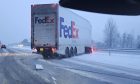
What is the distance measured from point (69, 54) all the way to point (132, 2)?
29.4 metres

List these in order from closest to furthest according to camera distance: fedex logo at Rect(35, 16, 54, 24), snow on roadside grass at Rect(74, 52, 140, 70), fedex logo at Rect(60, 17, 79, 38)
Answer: snow on roadside grass at Rect(74, 52, 140, 70), fedex logo at Rect(35, 16, 54, 24), fedex logo at Rect(60, 17, 79, 38)

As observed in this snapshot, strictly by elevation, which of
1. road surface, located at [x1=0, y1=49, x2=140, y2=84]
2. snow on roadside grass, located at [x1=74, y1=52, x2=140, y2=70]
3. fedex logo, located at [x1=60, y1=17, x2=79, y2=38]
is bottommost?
snow on roadside grass, located at [x1=74, y1=52, x2=140, y2=70]

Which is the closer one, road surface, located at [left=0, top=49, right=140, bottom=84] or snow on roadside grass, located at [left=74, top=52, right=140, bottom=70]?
road surface, located at [left=0, top=49, right=140, bottom=84]

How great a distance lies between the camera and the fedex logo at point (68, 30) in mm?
28761

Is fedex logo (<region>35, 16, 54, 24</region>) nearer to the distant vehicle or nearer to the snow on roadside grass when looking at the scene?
the distant vehicle

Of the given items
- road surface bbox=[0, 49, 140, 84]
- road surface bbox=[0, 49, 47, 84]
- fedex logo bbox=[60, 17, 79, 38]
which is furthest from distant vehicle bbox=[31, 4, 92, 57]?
road surface bbox=[0, 49, 47, 84]

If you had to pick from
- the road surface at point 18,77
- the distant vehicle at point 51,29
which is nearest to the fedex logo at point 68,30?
the distant vehicle at point 51,29

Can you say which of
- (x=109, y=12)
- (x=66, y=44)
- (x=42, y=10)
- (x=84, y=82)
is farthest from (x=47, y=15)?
(x=109, y=12)

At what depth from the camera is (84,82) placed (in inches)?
549

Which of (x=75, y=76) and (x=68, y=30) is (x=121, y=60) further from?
(x=75, y=76)

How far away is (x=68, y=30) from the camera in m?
31.0

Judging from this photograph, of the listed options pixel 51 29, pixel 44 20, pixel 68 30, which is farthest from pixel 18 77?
pixel 68 30

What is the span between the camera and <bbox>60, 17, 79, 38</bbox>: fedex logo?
94.4 ft

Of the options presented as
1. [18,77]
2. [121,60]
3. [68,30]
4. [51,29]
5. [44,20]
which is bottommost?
[121,60]
